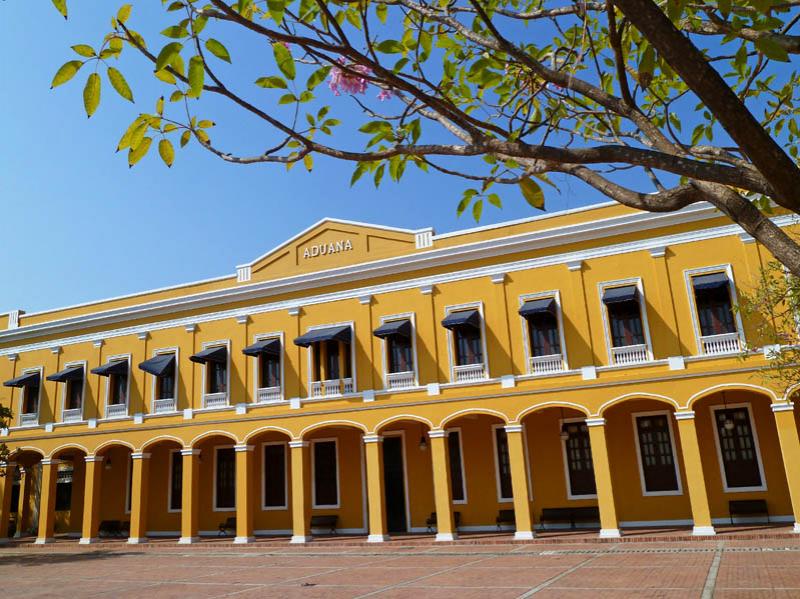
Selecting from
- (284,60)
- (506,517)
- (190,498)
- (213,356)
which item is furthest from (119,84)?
(190,498)

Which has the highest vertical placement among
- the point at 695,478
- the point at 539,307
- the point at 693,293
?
the point at 539,307

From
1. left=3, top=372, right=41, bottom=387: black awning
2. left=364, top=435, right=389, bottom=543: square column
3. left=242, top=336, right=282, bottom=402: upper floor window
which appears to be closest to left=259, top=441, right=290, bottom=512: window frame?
left=242, top=336, right=282, bottom=402: upper floor window

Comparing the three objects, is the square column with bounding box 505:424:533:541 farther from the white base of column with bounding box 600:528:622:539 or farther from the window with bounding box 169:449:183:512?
the window with bounding box 169:449:183:512

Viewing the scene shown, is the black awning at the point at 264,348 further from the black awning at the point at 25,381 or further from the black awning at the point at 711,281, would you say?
the black awning at the point at 711,281

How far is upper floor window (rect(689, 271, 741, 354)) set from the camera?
52.5 ft

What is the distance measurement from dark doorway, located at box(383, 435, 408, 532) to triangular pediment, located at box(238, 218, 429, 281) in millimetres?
5822

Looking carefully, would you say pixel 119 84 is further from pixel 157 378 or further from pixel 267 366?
pixel 157 378

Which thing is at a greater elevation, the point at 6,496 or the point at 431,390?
the point at 431,390

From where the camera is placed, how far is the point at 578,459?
18.6 m

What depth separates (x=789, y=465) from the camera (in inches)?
583

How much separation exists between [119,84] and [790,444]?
1598 cm

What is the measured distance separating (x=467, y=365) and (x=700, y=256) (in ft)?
21.6

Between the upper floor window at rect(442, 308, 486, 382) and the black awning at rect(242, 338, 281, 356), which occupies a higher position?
the black awning at rect(242, 338, 281, 356)

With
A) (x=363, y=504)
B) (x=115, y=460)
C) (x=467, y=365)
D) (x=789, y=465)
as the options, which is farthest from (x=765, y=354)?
(x=115, y=460)
